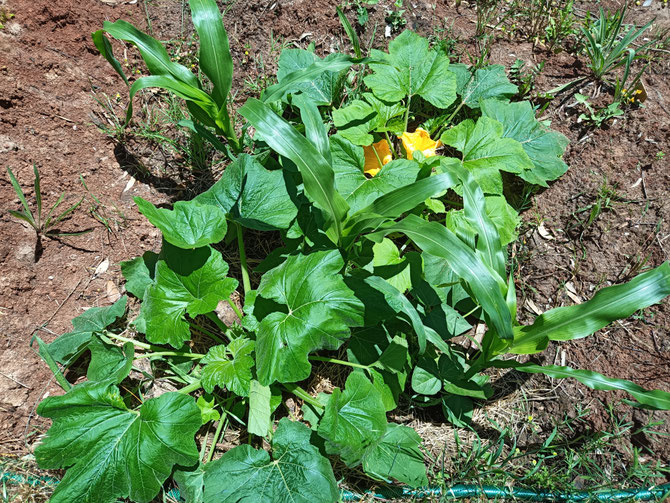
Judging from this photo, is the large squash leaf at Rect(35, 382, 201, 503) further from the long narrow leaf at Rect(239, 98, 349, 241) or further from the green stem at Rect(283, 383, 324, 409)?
the long narrow leaf at Rect(239, 98, 349, 241)

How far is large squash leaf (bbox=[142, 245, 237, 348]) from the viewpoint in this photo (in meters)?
1.87

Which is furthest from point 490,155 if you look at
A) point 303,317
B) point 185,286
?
point 185,286

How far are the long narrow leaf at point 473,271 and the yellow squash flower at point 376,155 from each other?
764 millimetres

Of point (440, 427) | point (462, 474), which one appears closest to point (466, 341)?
point (440, 427)

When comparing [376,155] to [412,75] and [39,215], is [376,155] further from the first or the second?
[39,215]

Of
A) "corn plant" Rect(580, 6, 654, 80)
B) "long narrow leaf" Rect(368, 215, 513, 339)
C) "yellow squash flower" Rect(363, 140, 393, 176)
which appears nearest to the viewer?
"long narrow leaf" Rect(368, 215, 513, 339)

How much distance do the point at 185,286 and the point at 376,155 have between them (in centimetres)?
111

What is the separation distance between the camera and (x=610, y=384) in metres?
1.75

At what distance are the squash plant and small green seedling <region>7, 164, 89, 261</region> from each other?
47 centimetres

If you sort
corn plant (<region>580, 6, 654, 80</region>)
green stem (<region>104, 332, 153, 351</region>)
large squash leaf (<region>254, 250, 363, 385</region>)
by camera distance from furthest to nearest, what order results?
corn plant (<region>580, 6, 654, 80</region>) → green stem (<region>104, 332, 153, 351</region>) → large squash leaf (<region>254, 250, 363, 385</region>)

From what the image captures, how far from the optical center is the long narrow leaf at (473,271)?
1597mm

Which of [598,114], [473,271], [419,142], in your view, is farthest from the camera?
[598,114]

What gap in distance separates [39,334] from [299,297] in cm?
122

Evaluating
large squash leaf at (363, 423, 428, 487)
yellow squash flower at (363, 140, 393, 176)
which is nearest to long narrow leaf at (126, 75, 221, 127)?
yellow squash flower at (363, 140, 393, 176)
